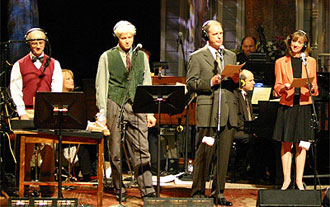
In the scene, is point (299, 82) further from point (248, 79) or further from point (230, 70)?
point (248, 79)

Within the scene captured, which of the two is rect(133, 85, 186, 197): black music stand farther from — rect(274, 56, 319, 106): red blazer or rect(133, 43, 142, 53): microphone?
rect(274, 56, 319, 106): red blazer

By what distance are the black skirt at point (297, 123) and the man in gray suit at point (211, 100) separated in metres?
0.74

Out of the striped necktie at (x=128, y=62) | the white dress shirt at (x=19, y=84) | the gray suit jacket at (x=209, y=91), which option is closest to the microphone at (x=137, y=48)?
the striped necktie at (x=128, y=62)

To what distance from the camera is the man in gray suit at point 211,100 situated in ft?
19.8

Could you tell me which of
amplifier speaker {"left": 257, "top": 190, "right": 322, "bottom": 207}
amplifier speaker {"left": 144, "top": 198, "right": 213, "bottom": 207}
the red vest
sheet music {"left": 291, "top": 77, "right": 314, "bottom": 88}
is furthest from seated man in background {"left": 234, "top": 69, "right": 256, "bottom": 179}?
the red vest

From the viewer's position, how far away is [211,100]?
19.8 ft

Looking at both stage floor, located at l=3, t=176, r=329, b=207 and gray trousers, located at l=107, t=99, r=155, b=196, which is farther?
stage floor, located at l=3, t=176, r=329, b=207

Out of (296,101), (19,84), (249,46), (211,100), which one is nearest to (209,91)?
(211,100)

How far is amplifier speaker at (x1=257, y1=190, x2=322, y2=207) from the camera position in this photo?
5.30 meters

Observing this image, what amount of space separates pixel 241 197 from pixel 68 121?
229 cm

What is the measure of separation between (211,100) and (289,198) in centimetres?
129

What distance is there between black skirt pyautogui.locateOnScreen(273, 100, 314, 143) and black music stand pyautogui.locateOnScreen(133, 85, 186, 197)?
1.52m

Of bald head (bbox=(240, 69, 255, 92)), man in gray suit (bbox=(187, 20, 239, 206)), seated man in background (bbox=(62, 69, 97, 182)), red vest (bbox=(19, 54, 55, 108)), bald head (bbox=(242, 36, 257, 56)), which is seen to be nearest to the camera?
man in gray suit (bbox=(187, 20, 239, 206))

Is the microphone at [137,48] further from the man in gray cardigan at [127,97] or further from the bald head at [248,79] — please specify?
the bald head at [248,79]
